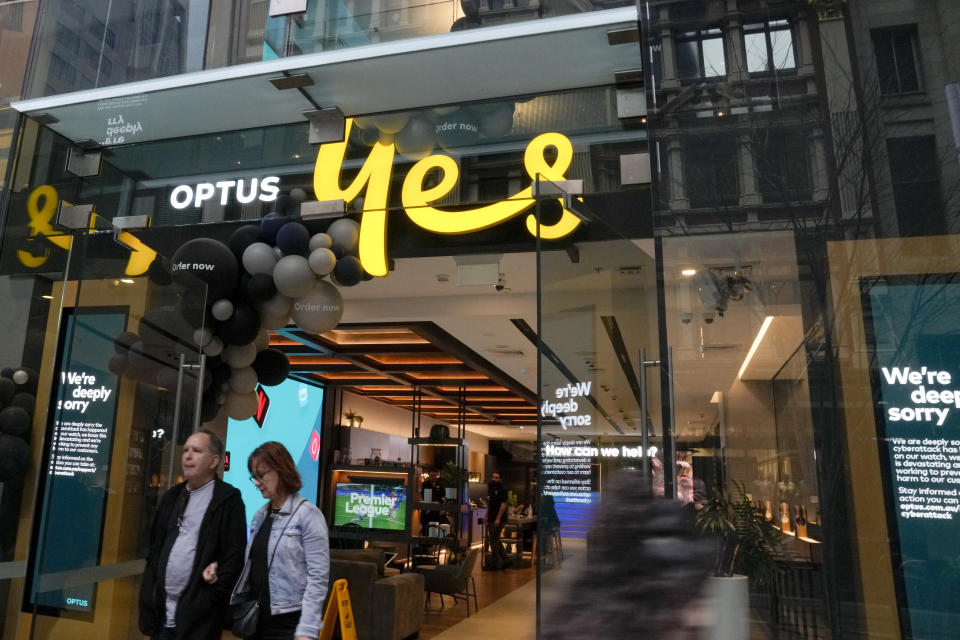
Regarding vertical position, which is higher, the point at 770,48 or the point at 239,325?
the point at 770,48

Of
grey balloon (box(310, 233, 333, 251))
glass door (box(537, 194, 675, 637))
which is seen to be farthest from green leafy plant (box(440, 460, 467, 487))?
glass door (box(537, 194, 675, 637))

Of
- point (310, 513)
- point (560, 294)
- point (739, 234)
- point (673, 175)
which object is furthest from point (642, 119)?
point (310, 513)

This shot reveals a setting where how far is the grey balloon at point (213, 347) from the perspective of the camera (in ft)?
13.6

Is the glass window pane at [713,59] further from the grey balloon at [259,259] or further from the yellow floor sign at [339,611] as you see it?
the yellow floor sign at [339,611]

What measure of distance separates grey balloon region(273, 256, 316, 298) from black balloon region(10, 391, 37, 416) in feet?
4.83

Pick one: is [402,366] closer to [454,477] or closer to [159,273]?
[454,477]

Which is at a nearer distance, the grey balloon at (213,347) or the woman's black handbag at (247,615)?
the woman's black handbag at (247,615)

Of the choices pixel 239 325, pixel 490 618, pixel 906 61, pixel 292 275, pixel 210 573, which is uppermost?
pixel 906 61

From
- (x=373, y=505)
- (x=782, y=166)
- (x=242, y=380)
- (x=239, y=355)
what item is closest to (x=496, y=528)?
A: (x=373, y=505)

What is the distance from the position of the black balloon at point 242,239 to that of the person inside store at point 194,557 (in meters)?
1.73

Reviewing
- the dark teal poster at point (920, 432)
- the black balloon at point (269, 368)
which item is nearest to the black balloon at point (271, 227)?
the black balloon at point (269, 368)

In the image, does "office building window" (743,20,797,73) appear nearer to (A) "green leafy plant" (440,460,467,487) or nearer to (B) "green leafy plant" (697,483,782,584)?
(B) "green leafy plant" (697,483,782,584)

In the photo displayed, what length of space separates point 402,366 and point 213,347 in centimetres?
500

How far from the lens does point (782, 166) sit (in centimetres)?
309
